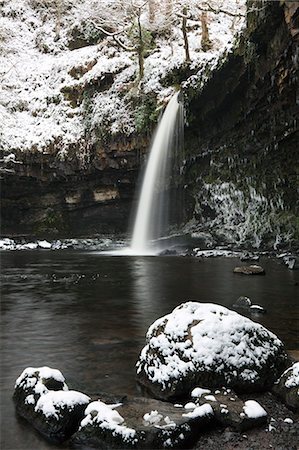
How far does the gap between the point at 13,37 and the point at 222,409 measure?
1693 inches

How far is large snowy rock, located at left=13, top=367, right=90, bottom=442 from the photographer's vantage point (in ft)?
12.0

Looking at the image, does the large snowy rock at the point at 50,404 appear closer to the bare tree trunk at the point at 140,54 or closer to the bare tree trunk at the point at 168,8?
the bare tree trunk at the point at 140,54

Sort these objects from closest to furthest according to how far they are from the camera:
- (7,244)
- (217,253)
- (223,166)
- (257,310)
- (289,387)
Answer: (289,387), (257,310), (217,253), (223,166), (7,244)

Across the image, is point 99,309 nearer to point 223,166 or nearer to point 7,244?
point 223,166

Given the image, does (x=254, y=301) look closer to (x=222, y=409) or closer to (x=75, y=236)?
(x=222, y=409)

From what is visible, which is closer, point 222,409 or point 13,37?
point 222,409

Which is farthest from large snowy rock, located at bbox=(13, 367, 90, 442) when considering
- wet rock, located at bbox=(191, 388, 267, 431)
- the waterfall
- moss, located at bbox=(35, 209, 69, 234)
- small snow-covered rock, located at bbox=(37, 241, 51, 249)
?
moss, located at bbox=(35, 209, 69, 234)

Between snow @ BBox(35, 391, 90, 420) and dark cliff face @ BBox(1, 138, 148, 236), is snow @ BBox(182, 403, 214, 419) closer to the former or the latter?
snow @ BBox(35, 391, 90, 420)

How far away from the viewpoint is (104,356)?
559 cm

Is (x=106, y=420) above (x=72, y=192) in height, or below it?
below

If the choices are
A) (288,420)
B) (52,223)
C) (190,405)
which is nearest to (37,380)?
(190,405)

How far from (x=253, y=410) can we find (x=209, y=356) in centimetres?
79

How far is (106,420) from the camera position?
11.8 ft

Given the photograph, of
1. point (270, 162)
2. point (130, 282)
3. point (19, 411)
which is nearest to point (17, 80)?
point (270, 162)
